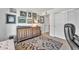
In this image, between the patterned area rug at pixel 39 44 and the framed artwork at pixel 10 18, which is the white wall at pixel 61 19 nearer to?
the patterned area rug at pixel 39 44

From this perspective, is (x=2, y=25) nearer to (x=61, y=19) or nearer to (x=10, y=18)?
(x=10, y=18)

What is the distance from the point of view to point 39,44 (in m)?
2.18

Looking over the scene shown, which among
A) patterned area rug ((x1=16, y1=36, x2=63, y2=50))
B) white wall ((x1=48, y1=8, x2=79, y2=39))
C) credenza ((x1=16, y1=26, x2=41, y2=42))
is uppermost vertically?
white wall ((x1=48, y1=8, x2=79, y2=39))

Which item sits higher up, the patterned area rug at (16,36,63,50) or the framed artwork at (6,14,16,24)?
the framed artwork at (6,14,16,24)

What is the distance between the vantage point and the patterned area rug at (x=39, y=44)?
2.17 meters

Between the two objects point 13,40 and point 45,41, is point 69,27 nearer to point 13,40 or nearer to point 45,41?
point 45,41

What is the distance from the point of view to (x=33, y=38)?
7.20 feet

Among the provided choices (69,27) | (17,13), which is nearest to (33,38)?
(17,13)

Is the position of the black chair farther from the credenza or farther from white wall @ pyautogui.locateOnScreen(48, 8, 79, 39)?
the credenza

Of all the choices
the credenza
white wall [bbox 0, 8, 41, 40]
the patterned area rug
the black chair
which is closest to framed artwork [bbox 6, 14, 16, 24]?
white wall [bbox 0, 8, 41, 40]

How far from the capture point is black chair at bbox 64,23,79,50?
212 cm

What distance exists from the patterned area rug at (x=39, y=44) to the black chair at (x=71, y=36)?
19cm

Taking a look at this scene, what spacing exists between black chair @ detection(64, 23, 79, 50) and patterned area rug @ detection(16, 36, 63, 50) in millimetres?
192
